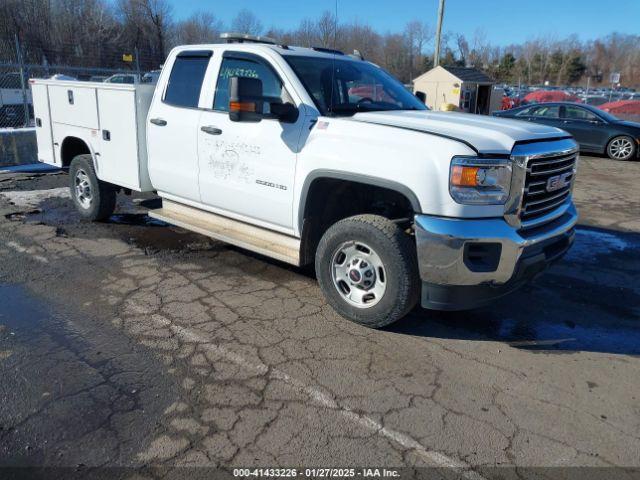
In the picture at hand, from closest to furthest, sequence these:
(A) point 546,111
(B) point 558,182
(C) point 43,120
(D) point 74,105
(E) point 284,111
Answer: (B) point 558,182 → (E) point 284,111 → (D) point 74,105 → (C) point 43,120 → (A) point 546,111

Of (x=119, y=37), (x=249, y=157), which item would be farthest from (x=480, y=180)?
(x=119, y=37)

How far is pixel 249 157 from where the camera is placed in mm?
4547

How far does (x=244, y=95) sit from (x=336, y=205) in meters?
1.15

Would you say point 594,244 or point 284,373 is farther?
point 594,244

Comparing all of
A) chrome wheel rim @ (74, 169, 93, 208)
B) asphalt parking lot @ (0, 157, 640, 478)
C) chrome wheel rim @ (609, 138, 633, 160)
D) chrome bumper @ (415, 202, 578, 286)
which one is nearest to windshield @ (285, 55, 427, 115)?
chrome bumper @ (415, 202, 578, 286)

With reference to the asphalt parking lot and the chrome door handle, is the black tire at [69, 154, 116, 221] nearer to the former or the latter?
the asphalt parking lot

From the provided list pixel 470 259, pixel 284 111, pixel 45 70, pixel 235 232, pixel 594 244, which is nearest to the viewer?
pixel 470 259

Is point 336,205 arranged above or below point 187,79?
below

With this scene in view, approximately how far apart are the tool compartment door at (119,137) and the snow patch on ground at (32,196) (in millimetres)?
2358

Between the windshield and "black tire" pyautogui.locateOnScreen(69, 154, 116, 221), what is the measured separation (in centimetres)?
319

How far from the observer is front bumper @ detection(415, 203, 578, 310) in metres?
3.44

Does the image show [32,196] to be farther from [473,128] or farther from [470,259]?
[470,259]

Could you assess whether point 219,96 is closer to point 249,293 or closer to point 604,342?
point 249,293

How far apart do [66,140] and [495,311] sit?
557cm
